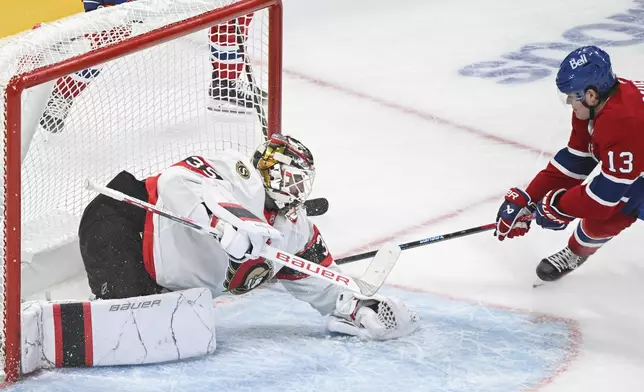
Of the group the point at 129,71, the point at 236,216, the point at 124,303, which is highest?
the point at 129,71

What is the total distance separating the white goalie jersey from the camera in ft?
8.55

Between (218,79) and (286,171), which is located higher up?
(218,79)

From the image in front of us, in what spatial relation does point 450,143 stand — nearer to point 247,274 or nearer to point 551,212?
point 551,212

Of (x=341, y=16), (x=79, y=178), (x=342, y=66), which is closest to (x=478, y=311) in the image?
(x=79, y=178)

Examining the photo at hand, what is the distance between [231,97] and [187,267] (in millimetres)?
970

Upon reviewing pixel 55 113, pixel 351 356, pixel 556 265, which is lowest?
pixel 351 356

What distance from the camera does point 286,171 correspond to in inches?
104

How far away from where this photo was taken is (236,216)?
8.14 feet

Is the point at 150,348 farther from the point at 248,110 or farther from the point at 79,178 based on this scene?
the point at 248,110

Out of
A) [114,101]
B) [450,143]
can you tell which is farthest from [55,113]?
[450,143]

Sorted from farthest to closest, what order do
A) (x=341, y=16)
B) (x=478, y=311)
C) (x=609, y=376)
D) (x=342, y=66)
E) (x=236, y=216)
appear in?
(x=341, y=16) < (x=342, y=66) < (x=478, y=311) < (x=609, y=376) < (x=236, y=216)

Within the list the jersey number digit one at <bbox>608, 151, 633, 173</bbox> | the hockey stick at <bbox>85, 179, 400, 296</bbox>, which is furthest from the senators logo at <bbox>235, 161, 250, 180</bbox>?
the jersey number digit one at <bbox>608, 151, 633, 173</bbox>

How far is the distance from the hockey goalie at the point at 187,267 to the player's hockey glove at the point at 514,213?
419mm

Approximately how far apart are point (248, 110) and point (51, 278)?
0.74 m
